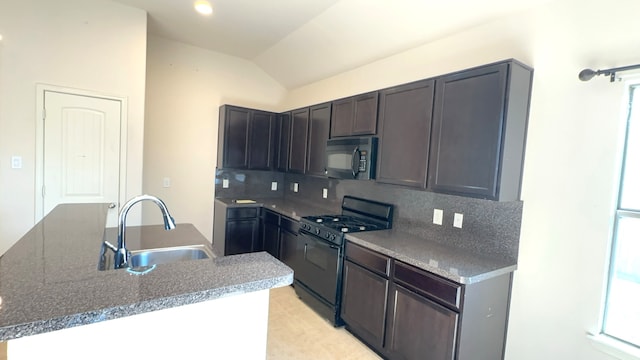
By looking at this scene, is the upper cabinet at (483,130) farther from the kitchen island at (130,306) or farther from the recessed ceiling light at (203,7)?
the recessed ceiling light at (203,7)

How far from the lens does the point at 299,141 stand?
4145 millimetres

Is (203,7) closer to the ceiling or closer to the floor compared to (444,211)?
closer to the ceiling

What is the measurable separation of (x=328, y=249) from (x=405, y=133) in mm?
1268

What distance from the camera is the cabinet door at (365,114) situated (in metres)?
2.93

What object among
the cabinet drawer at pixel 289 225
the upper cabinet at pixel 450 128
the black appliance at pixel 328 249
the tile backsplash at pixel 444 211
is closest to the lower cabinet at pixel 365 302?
the black appliance at pixel 328 249

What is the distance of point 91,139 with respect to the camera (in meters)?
3.29

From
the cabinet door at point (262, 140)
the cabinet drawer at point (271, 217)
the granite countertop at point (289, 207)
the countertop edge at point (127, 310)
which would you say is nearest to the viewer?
the countertop edge at point (127, 310)

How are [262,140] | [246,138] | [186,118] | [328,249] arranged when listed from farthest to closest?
[262,140], [246,138], [186,118], [328,249]

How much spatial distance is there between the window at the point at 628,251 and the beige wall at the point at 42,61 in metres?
4.22

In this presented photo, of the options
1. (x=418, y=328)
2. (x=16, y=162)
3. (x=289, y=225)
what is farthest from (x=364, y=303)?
(x=16, y=162)

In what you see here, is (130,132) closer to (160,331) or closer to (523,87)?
(160,331)

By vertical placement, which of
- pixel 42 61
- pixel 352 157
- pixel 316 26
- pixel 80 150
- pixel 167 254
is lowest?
pixel 167 254

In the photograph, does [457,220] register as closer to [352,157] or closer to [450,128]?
[450,128]

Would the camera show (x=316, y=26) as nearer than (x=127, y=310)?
No
